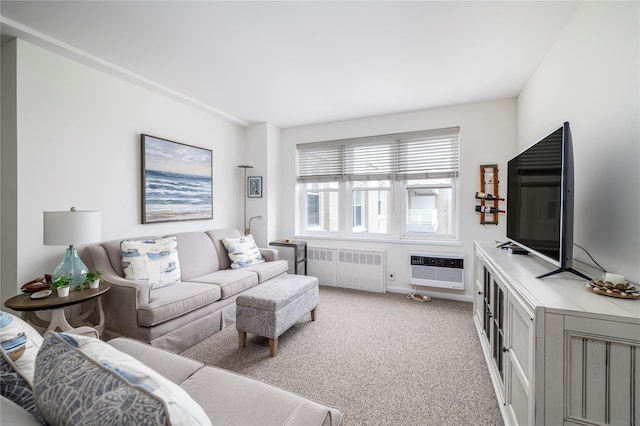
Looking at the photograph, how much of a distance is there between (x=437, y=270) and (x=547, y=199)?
2.27 m

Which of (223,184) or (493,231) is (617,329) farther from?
(223,184)

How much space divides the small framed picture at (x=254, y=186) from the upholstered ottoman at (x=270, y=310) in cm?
211

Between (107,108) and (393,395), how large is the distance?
11.7 feet

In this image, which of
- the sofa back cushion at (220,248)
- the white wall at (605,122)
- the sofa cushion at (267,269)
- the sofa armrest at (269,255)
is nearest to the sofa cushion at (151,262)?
the sofa back cushion at (220,248)

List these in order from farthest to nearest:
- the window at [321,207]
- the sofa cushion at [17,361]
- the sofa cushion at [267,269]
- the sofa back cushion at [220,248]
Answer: the window at [321,207] < the sofa back cushion at [220,248] < the sofa cushion at [267,269] < the sofa cushion at [17,361]

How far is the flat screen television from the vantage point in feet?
4.40

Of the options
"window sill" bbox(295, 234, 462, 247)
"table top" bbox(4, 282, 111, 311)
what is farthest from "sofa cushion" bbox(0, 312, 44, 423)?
"window sill" bbox(295, 234, 462, 247)

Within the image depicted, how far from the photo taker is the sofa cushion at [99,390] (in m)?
0.51

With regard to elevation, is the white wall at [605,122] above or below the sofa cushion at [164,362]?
above

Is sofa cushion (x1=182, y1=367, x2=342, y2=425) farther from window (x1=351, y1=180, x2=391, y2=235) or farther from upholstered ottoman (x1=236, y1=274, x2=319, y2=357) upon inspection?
window (x1=351, y1=180, x2=391, y2=235)

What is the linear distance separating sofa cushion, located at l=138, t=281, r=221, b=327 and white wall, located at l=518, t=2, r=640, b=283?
2925mm

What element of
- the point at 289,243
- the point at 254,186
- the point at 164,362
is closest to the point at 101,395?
the point at 164,362

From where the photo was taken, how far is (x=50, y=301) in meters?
1.85

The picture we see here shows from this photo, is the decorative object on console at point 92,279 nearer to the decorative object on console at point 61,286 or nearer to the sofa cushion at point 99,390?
the decorative object on console at point 61,286
